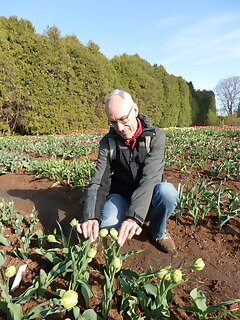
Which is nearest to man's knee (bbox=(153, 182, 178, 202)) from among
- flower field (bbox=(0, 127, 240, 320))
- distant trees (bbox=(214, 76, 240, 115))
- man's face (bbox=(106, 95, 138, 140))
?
flower field (bbox=(0, 127, 240, 320))

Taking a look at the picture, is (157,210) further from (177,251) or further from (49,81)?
(49,81)

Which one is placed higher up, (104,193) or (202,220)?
(104,193)

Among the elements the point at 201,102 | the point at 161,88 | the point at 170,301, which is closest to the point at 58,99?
the point at 161,88

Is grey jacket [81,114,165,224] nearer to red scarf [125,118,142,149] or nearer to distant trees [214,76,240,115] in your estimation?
red scarf [125,118,142,149]

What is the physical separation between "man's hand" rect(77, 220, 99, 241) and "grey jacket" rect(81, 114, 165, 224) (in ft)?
0.42

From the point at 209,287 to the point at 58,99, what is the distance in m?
10.1

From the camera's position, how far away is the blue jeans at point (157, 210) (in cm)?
193

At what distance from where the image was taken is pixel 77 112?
36.9 ft

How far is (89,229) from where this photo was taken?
165 cm

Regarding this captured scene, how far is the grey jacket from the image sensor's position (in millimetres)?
1922

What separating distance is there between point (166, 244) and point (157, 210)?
0.27 metres

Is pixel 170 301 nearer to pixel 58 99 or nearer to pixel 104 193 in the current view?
pixel 104 193

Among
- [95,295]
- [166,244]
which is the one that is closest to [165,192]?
[166,244]

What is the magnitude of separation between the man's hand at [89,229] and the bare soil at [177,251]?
26 cm
